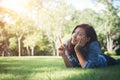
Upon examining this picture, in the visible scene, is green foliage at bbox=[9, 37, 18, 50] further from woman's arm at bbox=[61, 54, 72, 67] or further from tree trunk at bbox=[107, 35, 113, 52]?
tree trunk at bbox=[107, 35, 113, 52]

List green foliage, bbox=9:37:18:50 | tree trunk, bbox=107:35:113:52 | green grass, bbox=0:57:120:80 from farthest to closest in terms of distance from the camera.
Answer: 1. tree trunk, bbox=107:35:113:52
2. green foliage, bbox=9:37:18:50
3. green grass, bbox=0:57:120:80

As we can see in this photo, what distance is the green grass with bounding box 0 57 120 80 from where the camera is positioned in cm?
395

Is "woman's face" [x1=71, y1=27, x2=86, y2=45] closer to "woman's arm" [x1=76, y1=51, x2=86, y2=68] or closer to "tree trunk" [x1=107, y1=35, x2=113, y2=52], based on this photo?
"woman's arm" [x1=76, y1=51, x2=86, y2=68]

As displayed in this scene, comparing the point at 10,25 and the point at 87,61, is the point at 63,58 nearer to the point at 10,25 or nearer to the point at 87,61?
the point at 87,61

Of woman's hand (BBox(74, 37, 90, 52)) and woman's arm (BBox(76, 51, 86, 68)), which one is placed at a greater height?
woman's hand (BBox(74, 37, 90, 52))

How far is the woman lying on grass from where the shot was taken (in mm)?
4184

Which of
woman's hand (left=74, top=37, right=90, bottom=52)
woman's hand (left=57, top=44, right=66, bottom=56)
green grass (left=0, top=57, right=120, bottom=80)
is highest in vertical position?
woman's hand (left=74, top=37, right=90, bottom=52)

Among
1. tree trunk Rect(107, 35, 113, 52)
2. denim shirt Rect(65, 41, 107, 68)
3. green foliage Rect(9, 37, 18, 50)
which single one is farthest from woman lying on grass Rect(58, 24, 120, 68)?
green foliage Rect(9, 37, 18, 50)

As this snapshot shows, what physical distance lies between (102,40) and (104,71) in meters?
0.41

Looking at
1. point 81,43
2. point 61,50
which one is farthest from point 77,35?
point 61,50

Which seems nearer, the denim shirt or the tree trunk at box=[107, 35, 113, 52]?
the denim shirt

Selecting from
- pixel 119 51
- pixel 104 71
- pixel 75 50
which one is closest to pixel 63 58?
pixel 75 50

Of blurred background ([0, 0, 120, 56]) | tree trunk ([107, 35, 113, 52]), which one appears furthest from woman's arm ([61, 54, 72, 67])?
tree trunk ([107, 35, 113, 52])

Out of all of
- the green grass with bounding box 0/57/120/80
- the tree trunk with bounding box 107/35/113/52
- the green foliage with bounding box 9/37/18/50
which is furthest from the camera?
the tree trunk with bounding box 107/35/113/52
